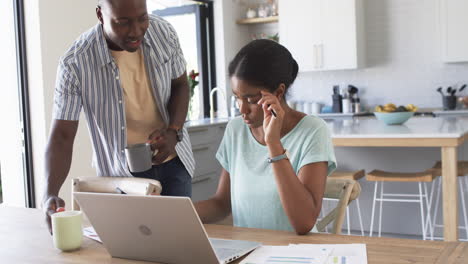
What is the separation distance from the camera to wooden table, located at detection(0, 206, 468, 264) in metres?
1.24

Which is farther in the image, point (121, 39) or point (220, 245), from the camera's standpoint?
point (121, 39)

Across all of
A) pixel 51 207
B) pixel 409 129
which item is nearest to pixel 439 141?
pixel 409 129

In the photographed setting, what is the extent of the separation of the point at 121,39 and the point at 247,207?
2.18ft

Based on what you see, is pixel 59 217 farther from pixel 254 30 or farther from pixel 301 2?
pixel 254 30

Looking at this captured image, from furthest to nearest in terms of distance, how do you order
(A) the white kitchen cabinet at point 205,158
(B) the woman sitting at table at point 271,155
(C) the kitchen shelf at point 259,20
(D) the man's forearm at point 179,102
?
1. (C) the kitchen shelf at point 259,20
2. (A) the white kitchen cabinet at point 205,158
3. (D) the man's forearm at point 179,102
4. (B) the woman sitting at table at point 271,155

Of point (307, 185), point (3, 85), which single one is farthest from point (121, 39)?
point (3, 85)

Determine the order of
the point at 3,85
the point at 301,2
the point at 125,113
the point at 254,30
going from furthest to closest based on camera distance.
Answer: the point at 254,30
the point at 301,2
the point at 3,85
the point at 125,113

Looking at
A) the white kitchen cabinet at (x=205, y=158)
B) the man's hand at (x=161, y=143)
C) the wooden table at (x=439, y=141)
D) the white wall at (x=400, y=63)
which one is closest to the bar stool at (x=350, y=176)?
the wooden table at (x=439, y=141)

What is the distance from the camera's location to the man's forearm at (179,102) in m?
2.06

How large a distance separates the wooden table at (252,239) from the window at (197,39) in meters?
3.92

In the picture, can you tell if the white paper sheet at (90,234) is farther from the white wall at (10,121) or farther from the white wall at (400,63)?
the white wall at (400,63)

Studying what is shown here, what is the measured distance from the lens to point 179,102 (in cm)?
212

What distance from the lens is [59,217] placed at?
4.76 ft

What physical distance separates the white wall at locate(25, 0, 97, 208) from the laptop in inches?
97.0
